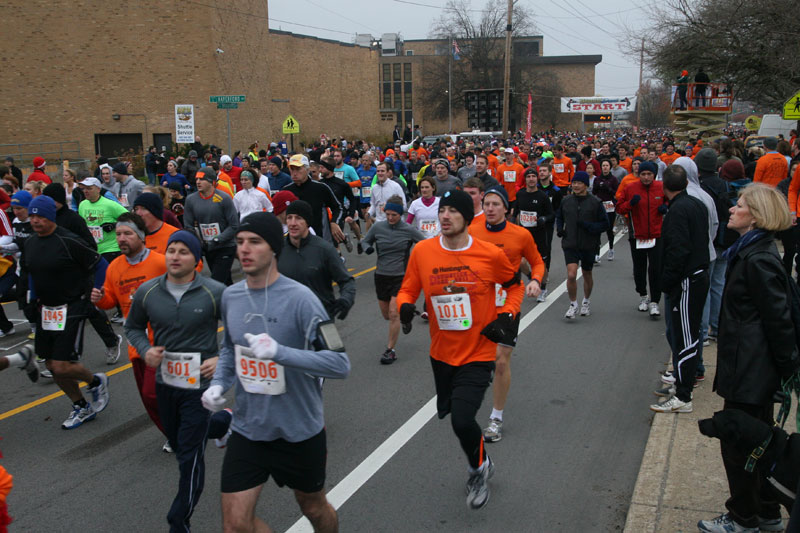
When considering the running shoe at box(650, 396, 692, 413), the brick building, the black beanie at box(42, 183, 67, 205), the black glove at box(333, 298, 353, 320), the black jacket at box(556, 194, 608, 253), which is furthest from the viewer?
the brick building

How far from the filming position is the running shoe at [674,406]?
6.20 meters

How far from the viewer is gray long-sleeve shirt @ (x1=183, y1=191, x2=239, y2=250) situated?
9406 millimetres

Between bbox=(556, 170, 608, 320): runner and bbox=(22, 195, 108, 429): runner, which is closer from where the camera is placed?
bbox=(22, 195, 108, 429): runner

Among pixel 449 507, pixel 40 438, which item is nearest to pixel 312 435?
pixel 449 507

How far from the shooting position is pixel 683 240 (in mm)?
6086

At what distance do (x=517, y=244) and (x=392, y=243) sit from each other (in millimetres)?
2396

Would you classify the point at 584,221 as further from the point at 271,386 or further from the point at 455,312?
the point at 271,386

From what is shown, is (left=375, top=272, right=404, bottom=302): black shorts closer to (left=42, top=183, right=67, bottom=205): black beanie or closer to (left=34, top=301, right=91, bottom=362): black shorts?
(left=34, top=301, right=91, bottom=362): black shorts

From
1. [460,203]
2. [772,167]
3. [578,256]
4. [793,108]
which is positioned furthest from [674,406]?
[793,108]

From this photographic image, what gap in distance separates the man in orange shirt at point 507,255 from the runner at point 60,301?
3.59 meters

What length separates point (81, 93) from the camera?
115ft

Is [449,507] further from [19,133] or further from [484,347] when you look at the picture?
[19,133]

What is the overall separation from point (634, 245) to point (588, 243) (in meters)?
0.80

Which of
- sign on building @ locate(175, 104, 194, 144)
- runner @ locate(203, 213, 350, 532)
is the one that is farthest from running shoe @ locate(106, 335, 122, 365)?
sign on building @ locate(175, 104, 194, 144)
